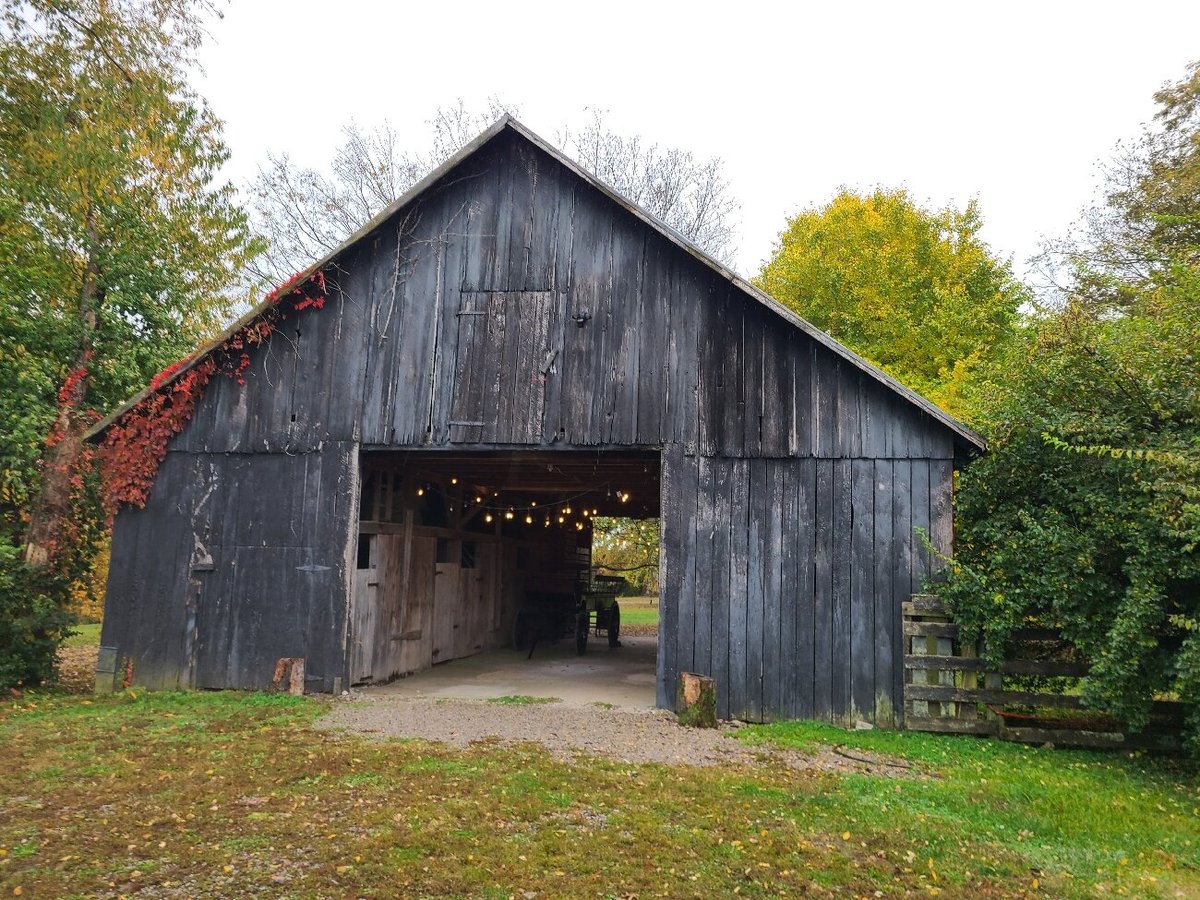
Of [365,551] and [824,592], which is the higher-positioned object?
[365,551]

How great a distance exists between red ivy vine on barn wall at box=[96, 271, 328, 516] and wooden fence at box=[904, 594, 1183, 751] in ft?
28.0

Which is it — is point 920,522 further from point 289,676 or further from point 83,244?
point 83,244

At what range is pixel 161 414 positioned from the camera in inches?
418

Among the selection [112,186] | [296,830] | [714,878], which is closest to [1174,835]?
[714,878]

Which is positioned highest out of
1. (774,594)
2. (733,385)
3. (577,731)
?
(733,385)

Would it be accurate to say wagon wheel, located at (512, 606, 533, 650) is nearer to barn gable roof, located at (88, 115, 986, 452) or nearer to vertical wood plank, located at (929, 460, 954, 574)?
barn gable roof, located at (88, 115, 986, 452)

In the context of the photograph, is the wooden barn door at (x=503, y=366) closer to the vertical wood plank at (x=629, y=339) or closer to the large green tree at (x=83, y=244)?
the vertical wood plank at (x=629, y=339)

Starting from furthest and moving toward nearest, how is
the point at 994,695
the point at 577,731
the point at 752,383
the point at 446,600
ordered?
the point at 446,600 → the point at 752,383 → the point at 577,731 → the point at 994,695

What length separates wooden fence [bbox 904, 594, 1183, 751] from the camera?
8.14 m

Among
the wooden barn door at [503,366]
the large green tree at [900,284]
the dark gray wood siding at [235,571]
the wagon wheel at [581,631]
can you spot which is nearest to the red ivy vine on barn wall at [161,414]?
the dark gray wood siding at [235,571]

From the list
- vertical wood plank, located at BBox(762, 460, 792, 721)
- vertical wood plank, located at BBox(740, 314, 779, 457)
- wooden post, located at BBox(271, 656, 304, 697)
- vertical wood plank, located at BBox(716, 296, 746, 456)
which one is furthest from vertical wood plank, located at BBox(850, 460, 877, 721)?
wooden post, located at BBox(271, 656, 304, 697)

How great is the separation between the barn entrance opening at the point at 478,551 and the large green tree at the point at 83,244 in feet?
14.5

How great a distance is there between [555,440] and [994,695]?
5.71 meters

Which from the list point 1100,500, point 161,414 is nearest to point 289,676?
point 161,414
